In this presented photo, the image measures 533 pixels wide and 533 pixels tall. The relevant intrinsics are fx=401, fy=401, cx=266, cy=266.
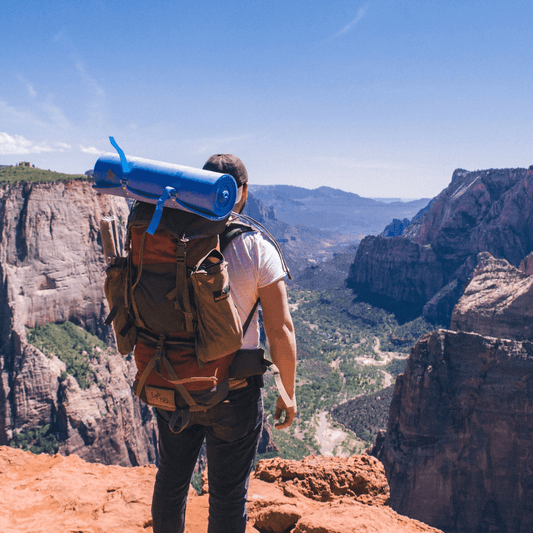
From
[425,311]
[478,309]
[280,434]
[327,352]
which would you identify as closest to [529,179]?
[425,311]

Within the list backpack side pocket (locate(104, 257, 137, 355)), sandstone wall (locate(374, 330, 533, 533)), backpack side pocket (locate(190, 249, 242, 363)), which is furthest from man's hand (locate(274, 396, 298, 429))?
sandstone wall (locate(374, 330, 533, 533))

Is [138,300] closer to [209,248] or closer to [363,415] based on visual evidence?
[209,248]

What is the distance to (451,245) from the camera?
93500 mm

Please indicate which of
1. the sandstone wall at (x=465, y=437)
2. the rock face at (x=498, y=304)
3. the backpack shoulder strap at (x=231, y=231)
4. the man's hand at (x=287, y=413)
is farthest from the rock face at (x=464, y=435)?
the backpack shoulder strap at (x=231, y=231)

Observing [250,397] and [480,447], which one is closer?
[250,397]

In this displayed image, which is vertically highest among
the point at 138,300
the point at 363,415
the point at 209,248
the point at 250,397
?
the point at 209,248

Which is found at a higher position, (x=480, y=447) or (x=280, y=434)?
(x=480, y=447)

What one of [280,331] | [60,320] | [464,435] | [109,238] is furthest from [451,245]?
[109,238]

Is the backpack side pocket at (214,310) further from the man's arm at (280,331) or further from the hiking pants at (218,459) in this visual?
Result: the hiking pants at (218,459)

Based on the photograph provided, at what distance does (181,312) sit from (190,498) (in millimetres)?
4114

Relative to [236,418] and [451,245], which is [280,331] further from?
[451,245]

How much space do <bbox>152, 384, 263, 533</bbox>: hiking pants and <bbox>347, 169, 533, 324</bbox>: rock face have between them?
298ft

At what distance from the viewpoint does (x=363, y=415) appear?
46.9 metres

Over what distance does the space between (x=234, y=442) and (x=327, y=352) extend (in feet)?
260
